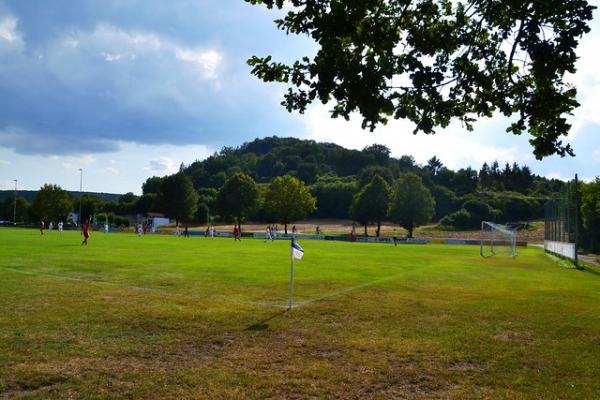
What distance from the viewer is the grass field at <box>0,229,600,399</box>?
7.92 metres

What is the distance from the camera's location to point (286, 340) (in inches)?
421

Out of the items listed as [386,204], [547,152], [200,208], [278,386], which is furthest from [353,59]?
[200,208]

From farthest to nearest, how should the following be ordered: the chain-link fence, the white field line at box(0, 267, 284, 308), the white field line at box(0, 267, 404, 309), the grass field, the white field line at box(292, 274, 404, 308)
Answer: the chain-link fence, the white field line at box(292, 274, 404, 308), the white field line at box(0, 267, 284, 308), the white field line at box(0, 267, 404, 309), the grass field

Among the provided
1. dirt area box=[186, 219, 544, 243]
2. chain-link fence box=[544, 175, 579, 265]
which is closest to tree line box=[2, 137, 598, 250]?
dirt area box=[186, 219, 544, 243]

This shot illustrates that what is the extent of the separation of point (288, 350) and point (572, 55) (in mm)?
7227

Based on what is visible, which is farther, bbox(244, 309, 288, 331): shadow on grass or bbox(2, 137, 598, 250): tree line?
bbox(2, 137, 598, 250): tree line

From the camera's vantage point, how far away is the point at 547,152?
30.5 feet

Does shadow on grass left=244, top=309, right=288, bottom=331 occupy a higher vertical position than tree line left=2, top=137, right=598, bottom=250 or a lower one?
lower

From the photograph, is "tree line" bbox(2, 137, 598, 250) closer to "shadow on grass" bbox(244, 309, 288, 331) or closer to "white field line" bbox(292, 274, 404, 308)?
"white field line" bbox(292, 274, 404, 308)

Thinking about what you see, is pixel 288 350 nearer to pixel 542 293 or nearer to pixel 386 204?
pixel 542 293

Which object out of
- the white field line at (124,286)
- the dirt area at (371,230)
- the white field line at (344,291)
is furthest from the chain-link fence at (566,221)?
the dirt area at (371,230)

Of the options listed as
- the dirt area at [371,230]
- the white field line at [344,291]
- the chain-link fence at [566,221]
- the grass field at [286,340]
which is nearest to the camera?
the grass field at [286,340]

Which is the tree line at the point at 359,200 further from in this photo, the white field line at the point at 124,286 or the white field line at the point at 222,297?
the white field line at the point at 124,286

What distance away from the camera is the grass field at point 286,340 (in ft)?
26.0
